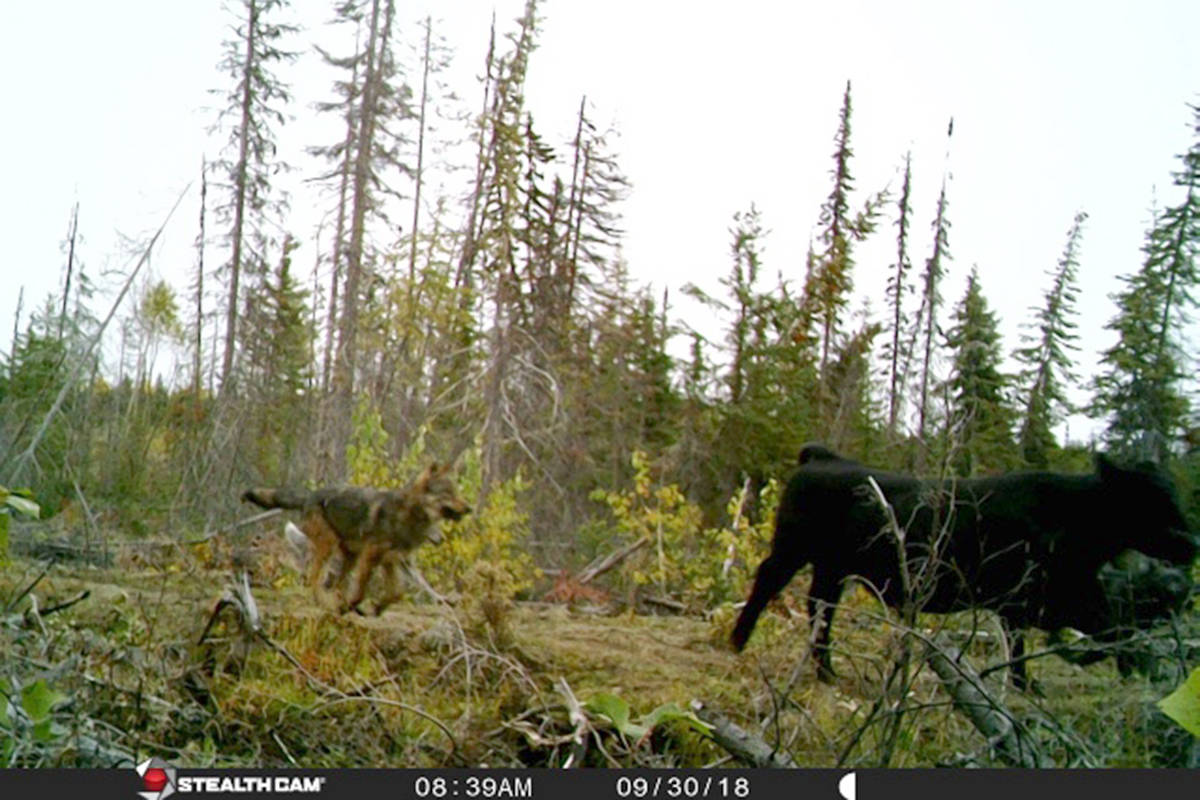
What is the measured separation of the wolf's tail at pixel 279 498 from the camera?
408 cm

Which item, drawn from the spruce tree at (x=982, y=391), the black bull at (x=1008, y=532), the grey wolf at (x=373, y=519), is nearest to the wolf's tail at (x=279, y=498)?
the grey wolf at (x=373, y=519)

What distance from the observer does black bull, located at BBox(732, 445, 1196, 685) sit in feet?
11.6

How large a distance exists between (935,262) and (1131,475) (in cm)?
102

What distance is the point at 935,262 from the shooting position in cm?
422

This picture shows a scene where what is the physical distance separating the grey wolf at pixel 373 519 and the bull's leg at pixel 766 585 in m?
0.99

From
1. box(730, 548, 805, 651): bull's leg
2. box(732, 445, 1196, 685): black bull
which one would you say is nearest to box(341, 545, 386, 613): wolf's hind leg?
box(730, 548, 805, 651): bull's leg

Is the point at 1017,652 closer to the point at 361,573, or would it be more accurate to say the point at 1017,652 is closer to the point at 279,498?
the point at 361,573

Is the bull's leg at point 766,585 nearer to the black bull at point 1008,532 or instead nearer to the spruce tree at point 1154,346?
the black bull at point 1008,532

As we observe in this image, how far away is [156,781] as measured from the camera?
2.13 metres

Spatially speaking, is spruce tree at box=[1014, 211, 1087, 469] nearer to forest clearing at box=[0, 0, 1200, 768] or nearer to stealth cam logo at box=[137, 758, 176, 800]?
forest clearing at box=[0, 0, 1200, 768]

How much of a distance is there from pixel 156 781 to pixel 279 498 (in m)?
2.02

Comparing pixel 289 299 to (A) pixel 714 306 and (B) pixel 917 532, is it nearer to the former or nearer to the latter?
(A) pixel 714 306

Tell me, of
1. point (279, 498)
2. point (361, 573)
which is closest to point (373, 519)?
point (361, 573)

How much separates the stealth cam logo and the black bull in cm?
186
